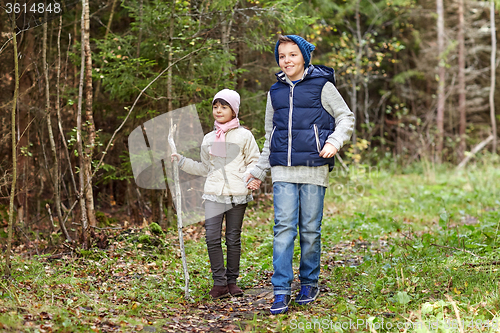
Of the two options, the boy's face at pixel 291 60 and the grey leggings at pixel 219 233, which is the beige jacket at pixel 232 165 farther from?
the boy's face at pixel 291 60

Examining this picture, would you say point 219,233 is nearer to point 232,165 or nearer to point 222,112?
point 232,165

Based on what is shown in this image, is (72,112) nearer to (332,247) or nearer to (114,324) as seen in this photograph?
(332,247)

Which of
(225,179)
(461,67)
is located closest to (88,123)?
(225,179)

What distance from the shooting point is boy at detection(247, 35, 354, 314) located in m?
3.64

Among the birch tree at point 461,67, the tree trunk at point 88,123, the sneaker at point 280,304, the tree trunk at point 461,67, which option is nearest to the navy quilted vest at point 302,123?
the sneaker at point 280,304

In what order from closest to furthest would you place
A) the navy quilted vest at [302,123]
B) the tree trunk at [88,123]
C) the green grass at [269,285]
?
the green grass at [269,285], the navy quilted vest at [302,123], the tree trunk at [88,123]

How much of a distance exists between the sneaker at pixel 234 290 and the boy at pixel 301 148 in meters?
0.60

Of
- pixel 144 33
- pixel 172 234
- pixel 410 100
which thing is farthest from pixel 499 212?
pixel 410 100

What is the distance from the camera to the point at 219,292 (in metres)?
4.10

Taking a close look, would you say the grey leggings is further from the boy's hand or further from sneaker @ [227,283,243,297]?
the boy's hand

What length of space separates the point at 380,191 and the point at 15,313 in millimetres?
8734

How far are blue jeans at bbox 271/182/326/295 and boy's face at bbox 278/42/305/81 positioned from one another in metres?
0.97

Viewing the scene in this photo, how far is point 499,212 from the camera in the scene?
7.00 meters

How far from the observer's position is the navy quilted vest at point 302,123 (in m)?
3.63
